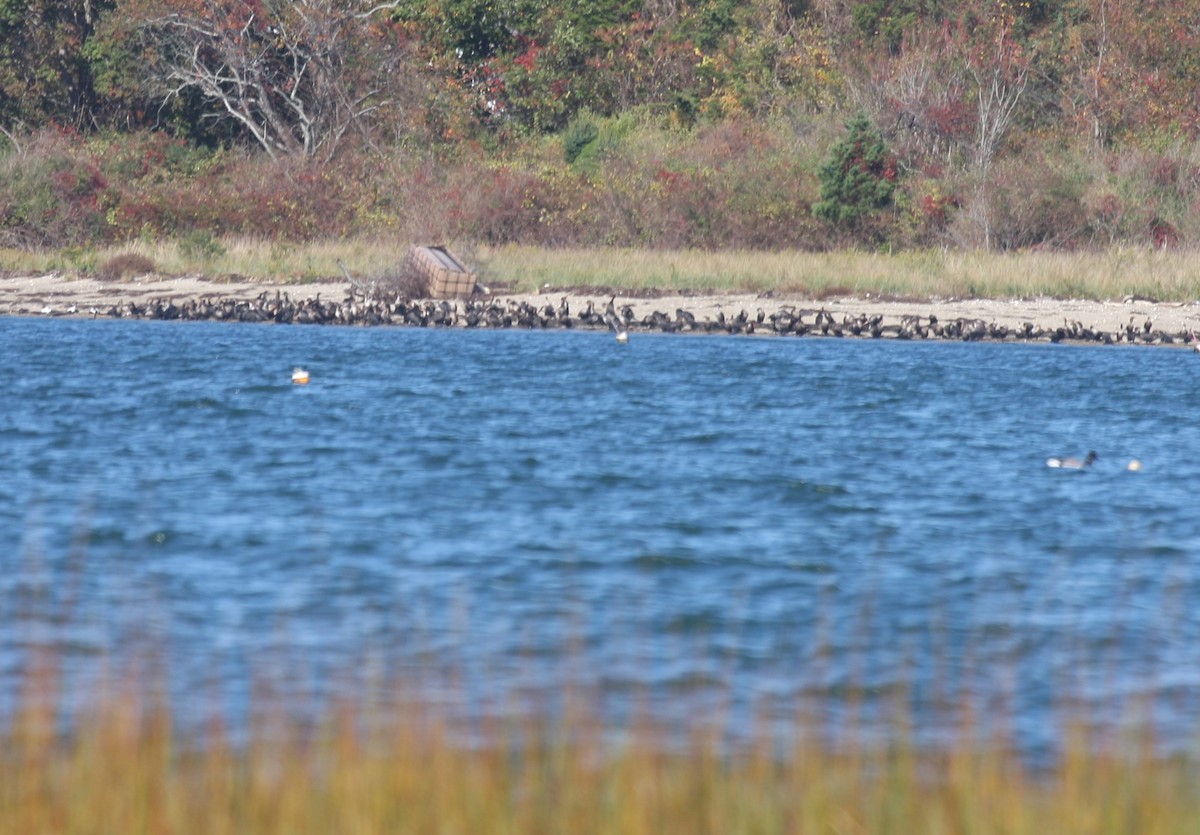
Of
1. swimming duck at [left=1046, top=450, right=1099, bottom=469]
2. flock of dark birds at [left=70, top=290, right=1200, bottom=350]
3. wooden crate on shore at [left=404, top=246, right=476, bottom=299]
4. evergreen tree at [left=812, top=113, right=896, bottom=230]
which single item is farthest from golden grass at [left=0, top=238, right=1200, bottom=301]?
swimming duck at [left=1046, top=450, right=1099, bottom=469]

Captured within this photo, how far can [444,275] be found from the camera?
30.0m

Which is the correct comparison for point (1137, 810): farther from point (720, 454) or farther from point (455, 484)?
point (720, 454)

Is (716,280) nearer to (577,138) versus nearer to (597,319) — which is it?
(597,319)

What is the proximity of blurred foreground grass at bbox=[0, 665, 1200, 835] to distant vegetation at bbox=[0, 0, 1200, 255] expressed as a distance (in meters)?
28.5

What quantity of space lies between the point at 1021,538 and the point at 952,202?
972 inches

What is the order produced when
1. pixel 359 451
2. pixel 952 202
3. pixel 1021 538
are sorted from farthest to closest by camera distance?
1. pixel 952 202
2. pixel 359 451
3. pixel 1021 538

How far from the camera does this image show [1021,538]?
11898 mm

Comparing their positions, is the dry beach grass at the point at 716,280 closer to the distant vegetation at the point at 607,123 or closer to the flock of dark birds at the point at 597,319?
the flock of dark birds at the point at 597,319

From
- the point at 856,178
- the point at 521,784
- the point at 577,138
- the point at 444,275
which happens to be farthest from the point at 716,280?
the point at 521,784

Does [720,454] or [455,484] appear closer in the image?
[455,484]

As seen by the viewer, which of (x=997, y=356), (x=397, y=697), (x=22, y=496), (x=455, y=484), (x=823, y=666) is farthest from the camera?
(x=997, y=356)

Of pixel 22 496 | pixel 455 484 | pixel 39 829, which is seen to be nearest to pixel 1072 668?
pixel 39 829

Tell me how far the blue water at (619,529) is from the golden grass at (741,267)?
523 centimetres

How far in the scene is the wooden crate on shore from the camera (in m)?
30.0
